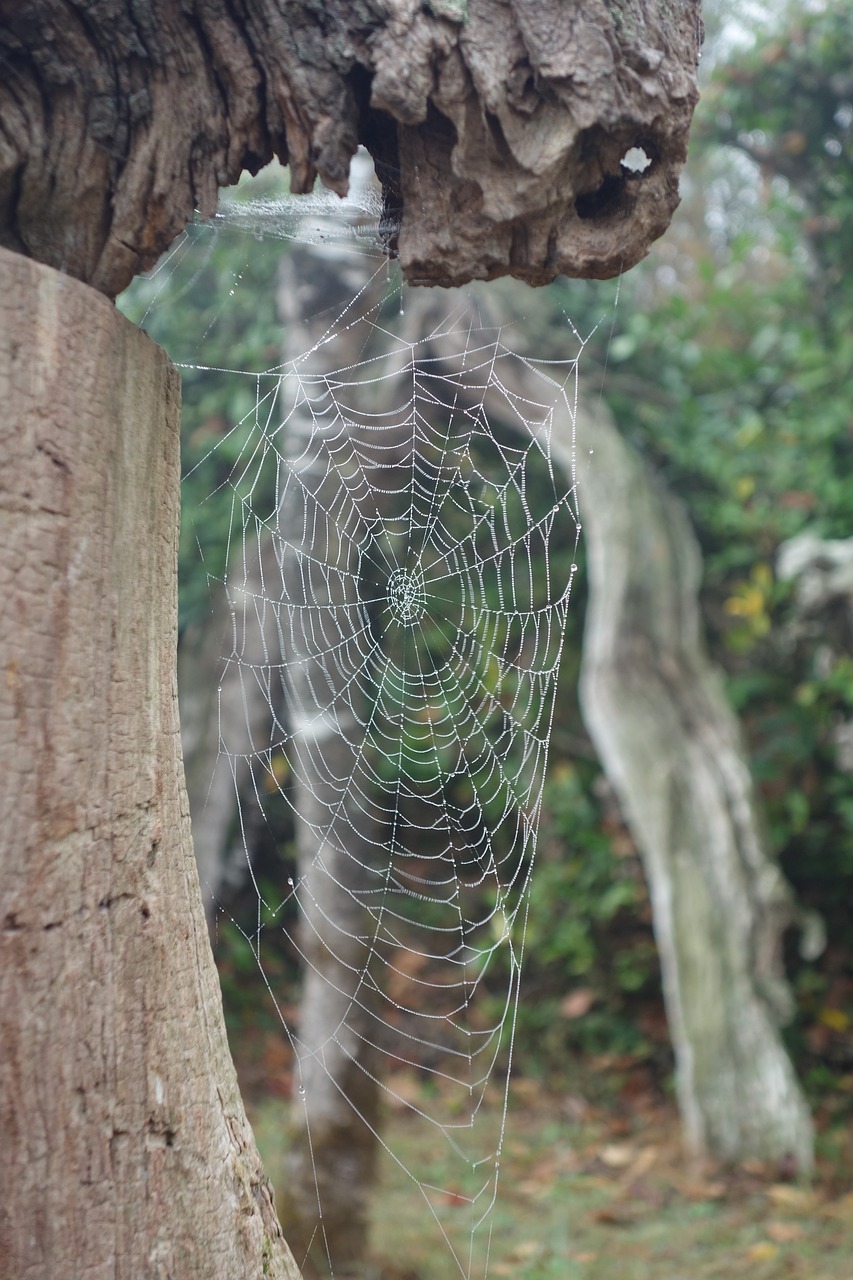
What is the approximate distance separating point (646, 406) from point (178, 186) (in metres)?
3.71

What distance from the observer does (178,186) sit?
1.14m

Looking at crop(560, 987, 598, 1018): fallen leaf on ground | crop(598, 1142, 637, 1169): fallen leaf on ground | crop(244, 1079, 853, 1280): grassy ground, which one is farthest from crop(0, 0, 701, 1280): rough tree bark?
crop(560, 987, 598, 1018): fallen leaf on ground

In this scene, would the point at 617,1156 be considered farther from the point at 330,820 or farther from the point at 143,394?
the point at 143,394

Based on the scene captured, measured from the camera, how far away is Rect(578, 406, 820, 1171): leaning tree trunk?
3.75 meters

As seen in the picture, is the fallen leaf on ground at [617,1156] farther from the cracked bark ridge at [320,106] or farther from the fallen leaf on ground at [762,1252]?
the cracked bark ridge at [320,106]

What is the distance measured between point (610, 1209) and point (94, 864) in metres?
3.10

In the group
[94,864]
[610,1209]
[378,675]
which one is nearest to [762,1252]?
[610,1209]

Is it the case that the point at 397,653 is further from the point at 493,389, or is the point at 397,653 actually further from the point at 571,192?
the point at 571,192

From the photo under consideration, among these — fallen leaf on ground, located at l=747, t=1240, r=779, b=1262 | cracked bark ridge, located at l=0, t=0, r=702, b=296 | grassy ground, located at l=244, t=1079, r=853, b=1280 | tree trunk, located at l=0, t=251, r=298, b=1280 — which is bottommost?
fallen leaf on ground, located at l=747, t=1240, r=779, b=1262

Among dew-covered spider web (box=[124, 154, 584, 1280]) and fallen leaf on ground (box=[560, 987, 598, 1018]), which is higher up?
dew-covered spider web (box=[124, 154, 584, 1280])

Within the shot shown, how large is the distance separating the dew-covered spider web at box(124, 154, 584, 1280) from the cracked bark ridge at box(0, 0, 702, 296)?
2.37 ft

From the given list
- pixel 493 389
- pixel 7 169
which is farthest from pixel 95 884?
pixel 493 389

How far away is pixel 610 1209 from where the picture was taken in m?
3.54

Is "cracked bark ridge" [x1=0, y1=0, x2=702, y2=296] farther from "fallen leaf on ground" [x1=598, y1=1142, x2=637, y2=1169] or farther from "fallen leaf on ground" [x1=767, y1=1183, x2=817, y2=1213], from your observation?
"fallen leaf on ground" [x1=598, y1=1142, x2=637, y2=1169]
